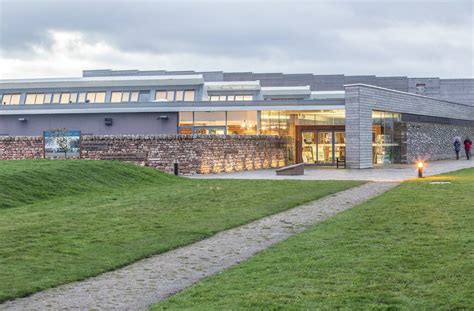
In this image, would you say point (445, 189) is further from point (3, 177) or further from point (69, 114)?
point (69, 114)

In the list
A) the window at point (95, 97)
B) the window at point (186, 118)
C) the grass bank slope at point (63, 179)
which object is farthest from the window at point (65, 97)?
the grass bank slope at point (63, 179)

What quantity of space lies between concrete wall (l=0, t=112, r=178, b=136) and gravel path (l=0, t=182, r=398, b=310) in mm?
28386

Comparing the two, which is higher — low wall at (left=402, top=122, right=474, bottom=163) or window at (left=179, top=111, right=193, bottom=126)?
window at (left=179, top=111, right=193, bottom=126)

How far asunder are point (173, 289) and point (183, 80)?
42.4 m

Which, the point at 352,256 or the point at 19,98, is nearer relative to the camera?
the point at 352,256

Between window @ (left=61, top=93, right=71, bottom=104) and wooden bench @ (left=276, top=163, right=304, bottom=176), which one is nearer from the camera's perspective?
wooden bench @ (left=276, top=163, right=304, bottom=176)

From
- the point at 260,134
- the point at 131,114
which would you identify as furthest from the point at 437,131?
the point at 131,114

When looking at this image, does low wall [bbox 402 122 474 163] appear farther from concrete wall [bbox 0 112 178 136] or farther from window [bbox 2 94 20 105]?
window [bbox 2 94 20 105]

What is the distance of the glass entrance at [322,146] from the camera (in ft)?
139

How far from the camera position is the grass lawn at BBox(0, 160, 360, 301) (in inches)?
393

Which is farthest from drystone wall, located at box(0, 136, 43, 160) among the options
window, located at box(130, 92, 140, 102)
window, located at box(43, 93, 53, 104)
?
window, located at box(43, 93, 53, 104)

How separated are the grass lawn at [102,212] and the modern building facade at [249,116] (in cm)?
1450

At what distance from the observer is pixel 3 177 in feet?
65.3

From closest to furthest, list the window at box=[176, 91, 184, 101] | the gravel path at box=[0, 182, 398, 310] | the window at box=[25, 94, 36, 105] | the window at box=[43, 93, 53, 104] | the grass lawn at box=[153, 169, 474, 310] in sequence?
the grass lawn at box=[153, 169, 474, 310] → the gravel path at box=[0, 182, 398, 310] → the window at box=[176, 91, 184, 101] → the window at box=[43, 93, 53, 104] → the window at box=[25, 94, 36, 105]
